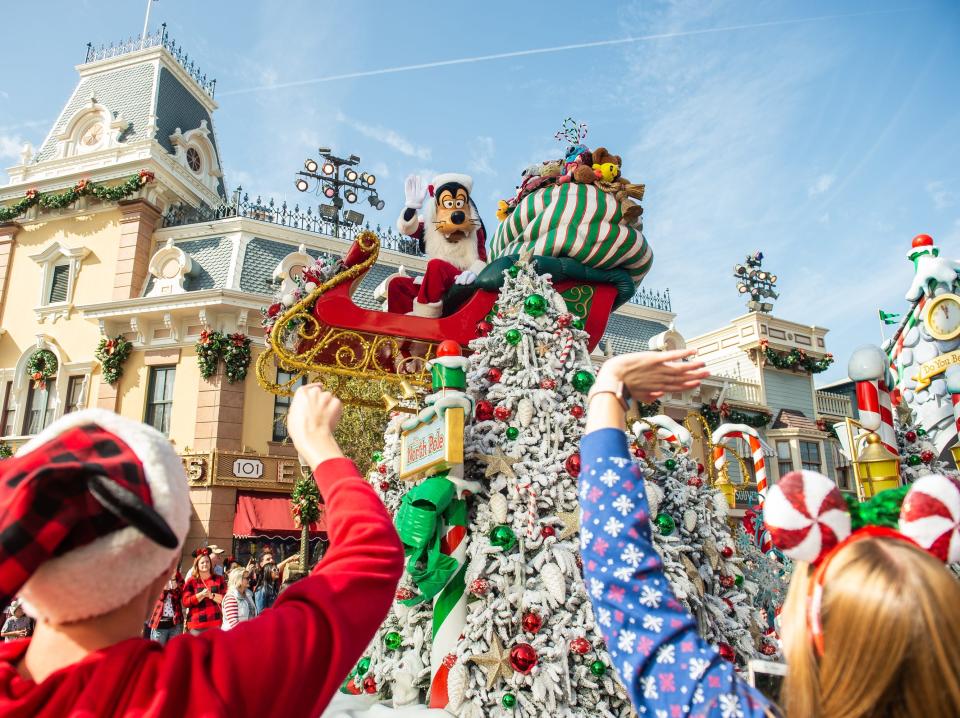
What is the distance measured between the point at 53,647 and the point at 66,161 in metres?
23.6

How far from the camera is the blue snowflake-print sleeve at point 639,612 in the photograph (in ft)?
4.01

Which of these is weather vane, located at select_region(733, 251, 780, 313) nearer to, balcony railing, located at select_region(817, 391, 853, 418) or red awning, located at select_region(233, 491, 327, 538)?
balcony railing, located at select_region(817, 391, 853, 418)

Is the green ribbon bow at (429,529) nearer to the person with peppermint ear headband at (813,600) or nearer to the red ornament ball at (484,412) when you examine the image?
the red ornament ball at (484,412)

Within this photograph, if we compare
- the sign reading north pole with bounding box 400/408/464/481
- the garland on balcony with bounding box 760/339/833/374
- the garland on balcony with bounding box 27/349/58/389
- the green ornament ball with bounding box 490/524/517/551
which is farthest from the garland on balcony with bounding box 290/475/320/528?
the garland on balcony with bounding box 760/339/833/374

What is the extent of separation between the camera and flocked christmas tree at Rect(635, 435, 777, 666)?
4.92 metres

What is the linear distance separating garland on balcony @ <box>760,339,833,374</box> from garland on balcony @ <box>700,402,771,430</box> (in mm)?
2080

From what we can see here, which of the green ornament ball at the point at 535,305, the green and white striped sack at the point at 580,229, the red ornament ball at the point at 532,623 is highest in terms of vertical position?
the green and white striped sack at the point at 580,229

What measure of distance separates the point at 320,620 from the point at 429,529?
12.0 ft

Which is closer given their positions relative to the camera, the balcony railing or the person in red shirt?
the person in red shirt

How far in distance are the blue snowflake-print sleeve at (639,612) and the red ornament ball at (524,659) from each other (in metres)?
3.29

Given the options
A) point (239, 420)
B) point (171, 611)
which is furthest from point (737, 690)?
point (239, 420)

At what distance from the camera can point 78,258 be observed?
20219mm

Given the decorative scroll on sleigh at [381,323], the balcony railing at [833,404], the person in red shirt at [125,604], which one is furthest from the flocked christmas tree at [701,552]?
the balcony railing at [833,404]

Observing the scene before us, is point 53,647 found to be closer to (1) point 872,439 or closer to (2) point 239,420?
(1) point 872,439
